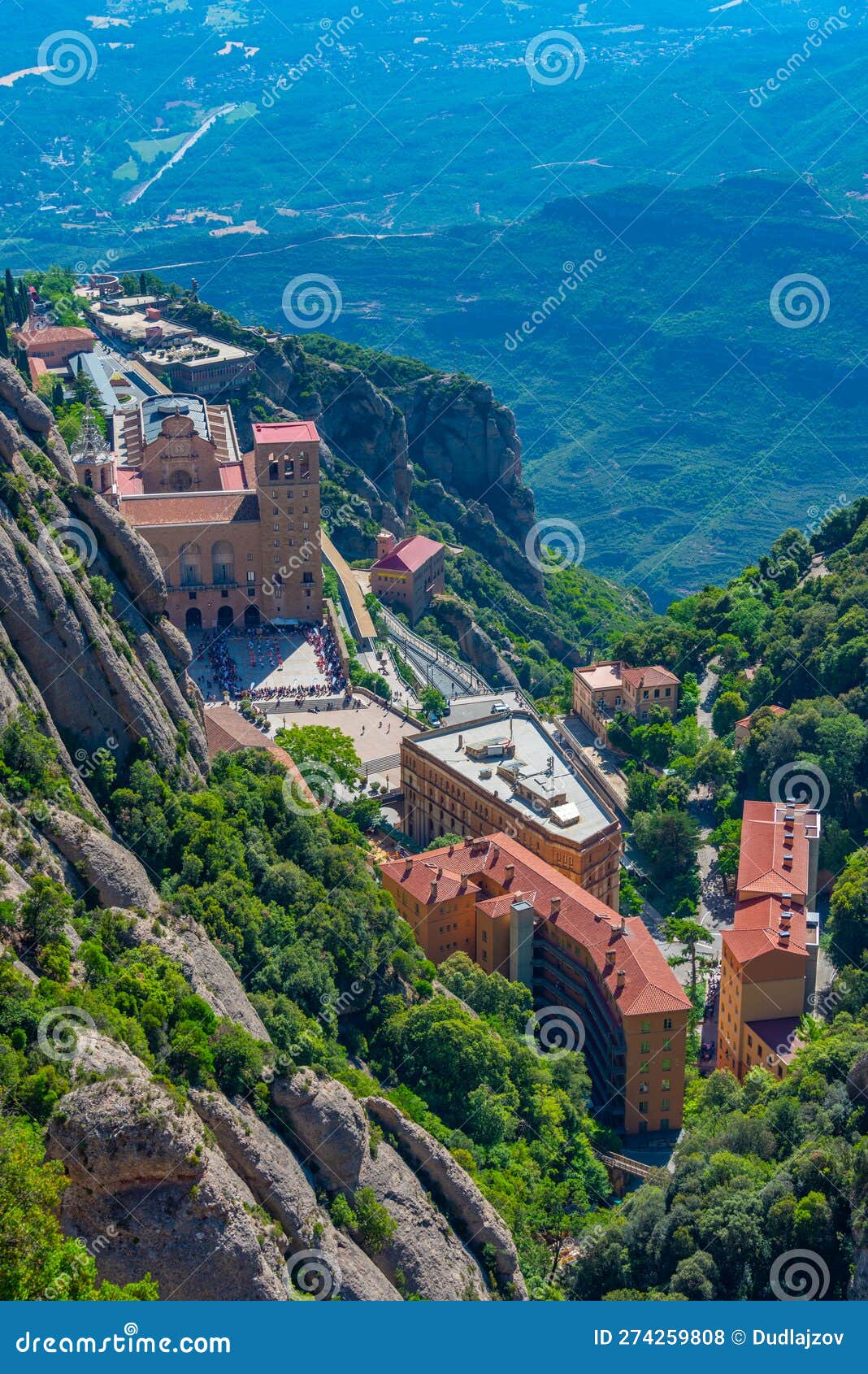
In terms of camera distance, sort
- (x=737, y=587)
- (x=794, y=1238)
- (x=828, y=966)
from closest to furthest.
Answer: (x=794, y=1238) → (x=828, y=966) → (x=737, y=587)

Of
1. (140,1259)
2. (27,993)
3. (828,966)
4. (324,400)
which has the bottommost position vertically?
(828,966)

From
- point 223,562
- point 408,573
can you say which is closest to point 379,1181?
point 223,562

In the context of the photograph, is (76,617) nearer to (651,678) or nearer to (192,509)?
(192,509)

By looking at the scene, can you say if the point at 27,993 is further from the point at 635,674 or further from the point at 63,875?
the point at 635,674

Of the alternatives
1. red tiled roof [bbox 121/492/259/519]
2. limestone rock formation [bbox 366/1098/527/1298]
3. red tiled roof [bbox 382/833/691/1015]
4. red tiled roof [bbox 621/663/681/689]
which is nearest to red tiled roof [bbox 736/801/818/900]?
red tiled roof [bbox 382/833/691/1015]

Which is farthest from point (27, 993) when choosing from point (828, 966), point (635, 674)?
point (635, 674)

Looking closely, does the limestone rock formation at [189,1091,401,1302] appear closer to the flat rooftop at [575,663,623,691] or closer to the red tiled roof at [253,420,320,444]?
the red tiled roof at [253,420,320,444]

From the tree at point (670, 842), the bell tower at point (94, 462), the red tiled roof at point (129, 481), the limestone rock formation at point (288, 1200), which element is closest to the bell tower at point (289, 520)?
the red tiled roof at point (129, 481)
